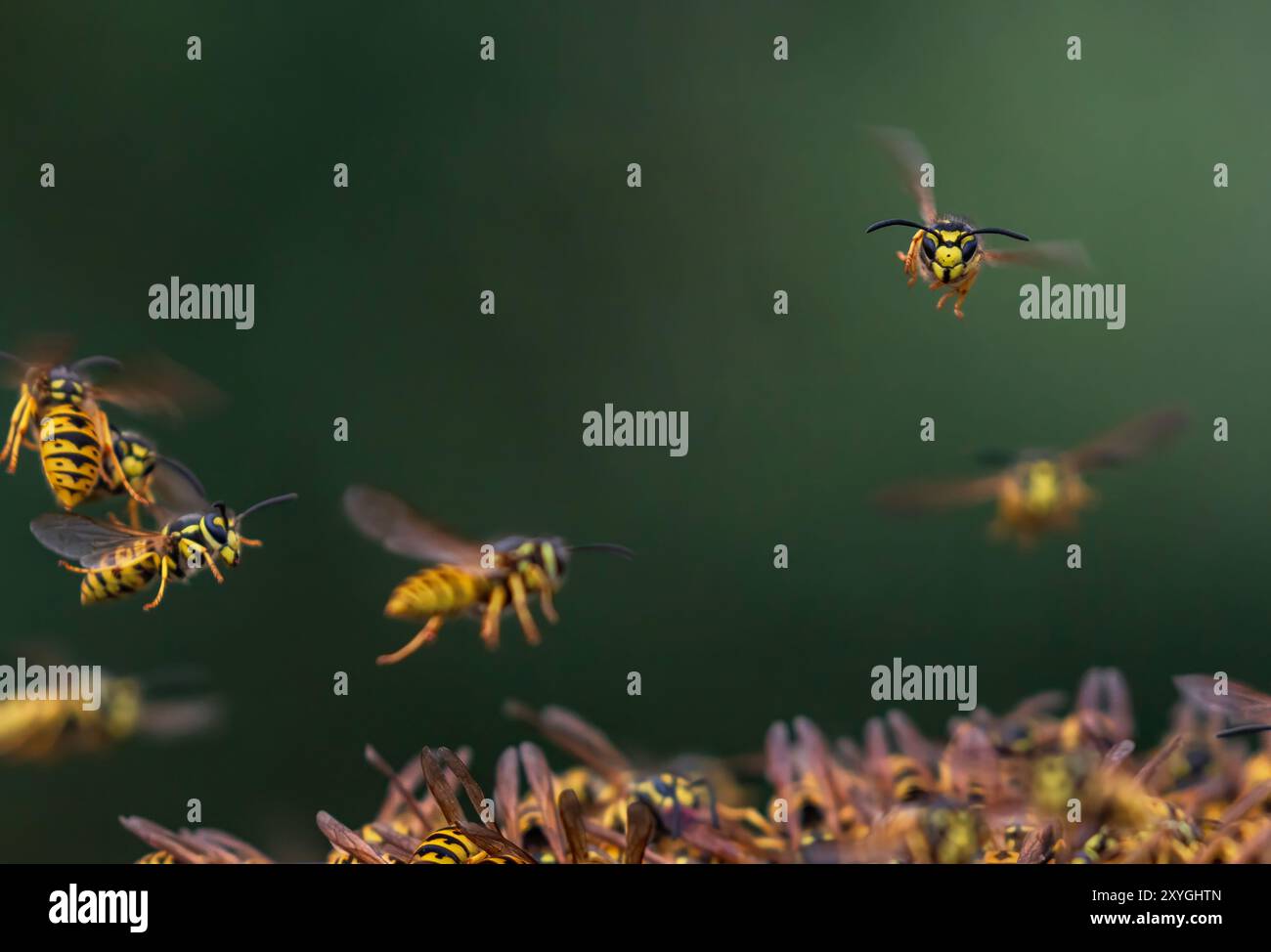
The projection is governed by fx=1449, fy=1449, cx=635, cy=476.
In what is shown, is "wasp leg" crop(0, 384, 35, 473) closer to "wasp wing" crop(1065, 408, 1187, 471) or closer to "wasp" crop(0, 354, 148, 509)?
"wasp" crop(0, 354, 148, 509)

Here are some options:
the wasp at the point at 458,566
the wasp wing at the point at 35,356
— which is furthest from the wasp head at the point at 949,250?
the wasp wing at the point at 35,356

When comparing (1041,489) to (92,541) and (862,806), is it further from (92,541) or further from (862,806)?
(92,541)

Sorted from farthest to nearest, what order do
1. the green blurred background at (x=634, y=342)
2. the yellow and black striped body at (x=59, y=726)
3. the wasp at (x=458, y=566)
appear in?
the green blurred background at (x=634, y=342), the yellow and black striped body at (x=59, y=726), the wasp at (x=458, y=566)

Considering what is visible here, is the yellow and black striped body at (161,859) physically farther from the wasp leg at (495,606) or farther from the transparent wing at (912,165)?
the transparent wing at (912,165)

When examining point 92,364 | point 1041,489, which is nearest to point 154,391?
point 92,364

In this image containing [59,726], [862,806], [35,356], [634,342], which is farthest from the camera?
[634,342]

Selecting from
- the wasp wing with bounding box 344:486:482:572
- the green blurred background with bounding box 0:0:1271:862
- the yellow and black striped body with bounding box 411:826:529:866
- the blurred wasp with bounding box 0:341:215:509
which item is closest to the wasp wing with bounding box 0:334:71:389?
the blurred wasp with bounding box 0:341:215:509

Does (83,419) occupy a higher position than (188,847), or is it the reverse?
(83,419)
